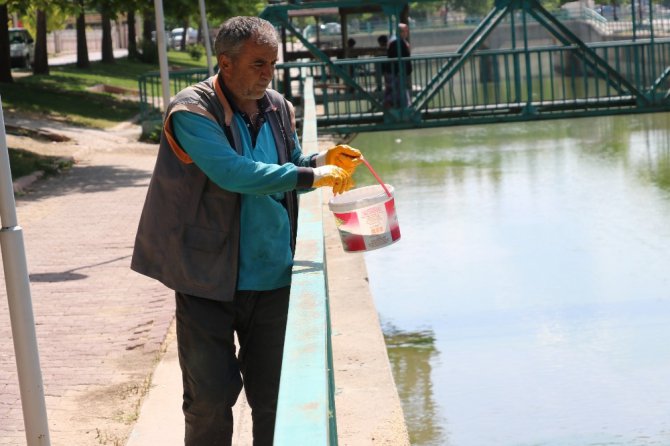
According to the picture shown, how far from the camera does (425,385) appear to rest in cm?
1010

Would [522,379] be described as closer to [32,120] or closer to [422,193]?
[422,193]

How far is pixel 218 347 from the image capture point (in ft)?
14.8

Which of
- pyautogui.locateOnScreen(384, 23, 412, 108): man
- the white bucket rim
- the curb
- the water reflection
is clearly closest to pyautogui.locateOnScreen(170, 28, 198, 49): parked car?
the curb

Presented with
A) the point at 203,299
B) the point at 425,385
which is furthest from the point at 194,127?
the point at 425,385

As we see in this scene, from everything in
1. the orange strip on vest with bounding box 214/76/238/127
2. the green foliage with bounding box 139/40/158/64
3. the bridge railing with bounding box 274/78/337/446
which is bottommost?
the bridge railing with bounding box 274/78/337/446

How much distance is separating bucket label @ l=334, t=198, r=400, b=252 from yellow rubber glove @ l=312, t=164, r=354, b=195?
0.88 feet

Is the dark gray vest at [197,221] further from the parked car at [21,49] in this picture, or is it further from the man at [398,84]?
the parked car at [21,49]

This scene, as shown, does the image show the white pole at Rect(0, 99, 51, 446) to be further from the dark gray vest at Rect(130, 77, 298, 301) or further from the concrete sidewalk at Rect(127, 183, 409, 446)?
the concrete sidewalk at Rect(127, 183, 409, 446)

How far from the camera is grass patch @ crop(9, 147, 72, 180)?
18.0m

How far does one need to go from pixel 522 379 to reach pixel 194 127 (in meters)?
6.38

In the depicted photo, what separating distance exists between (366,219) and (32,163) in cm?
1496

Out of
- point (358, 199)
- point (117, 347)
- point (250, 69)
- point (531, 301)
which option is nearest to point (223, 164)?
point (250, 69)

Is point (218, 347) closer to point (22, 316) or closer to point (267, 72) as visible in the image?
point (22, 316)

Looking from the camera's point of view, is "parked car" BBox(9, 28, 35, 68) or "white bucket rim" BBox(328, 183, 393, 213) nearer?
"white bucket rim" BBox(328, 183, 393, 213)
